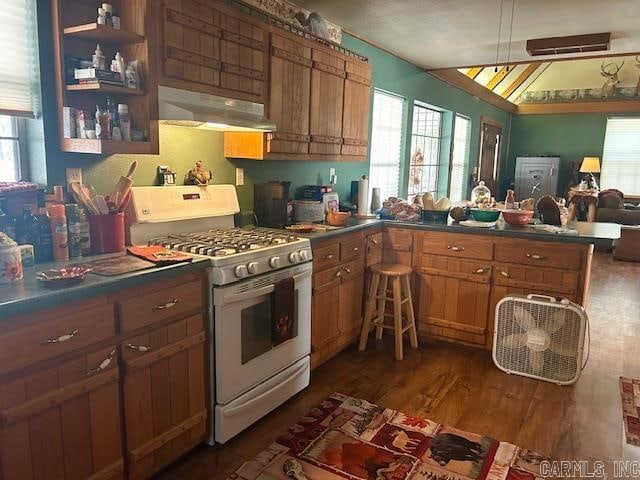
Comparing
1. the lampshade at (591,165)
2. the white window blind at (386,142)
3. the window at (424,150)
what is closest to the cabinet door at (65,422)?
the white window blind at (386,142)

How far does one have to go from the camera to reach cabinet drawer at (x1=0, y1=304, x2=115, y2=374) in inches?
58.6

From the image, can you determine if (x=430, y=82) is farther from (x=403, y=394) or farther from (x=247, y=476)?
(x=247, y=476)

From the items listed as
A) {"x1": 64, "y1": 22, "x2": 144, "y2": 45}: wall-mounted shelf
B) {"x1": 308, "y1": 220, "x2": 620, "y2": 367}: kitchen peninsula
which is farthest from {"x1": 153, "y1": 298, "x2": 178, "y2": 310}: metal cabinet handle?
{"x1": 64, "y1": 22, "x2": 144, "y2": 45}: wall-mounted shelf

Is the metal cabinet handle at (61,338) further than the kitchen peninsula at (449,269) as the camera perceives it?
No

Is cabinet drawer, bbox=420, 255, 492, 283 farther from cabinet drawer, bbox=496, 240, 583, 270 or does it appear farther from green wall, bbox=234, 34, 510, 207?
green wall, bbox=234, 34, 510, 207

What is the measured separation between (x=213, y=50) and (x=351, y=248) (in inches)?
62.5

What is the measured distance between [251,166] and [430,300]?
1.71 m

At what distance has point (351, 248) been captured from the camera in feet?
11.2

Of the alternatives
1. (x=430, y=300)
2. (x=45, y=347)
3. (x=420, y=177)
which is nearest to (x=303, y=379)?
(x=430, y=300)

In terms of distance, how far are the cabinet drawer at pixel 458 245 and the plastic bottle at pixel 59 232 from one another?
2511 mm

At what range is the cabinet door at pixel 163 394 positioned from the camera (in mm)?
1930

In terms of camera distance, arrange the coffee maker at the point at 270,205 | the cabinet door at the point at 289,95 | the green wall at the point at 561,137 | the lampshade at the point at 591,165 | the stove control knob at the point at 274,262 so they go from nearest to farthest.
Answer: the stove control knob at the point at 274,262 < the cabinet door at the point at 289,95 < the coffee maker at the point at 270,205 < the lampshade at the point at 591,165 < the green wall at the point at 561,137

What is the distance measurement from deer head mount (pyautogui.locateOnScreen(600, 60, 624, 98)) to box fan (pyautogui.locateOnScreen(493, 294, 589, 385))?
8.36 metres

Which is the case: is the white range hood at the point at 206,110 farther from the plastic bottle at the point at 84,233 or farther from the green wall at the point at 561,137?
the green wall at the point at 561,137
